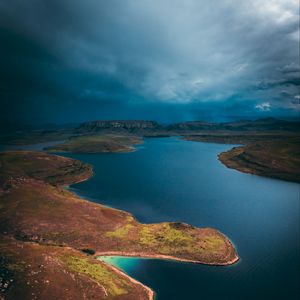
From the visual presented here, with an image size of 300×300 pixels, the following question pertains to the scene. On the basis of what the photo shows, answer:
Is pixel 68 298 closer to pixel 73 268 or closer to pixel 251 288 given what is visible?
pixel 73 268

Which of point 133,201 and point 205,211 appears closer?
point 205,211

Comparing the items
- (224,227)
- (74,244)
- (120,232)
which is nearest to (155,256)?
(120,232)

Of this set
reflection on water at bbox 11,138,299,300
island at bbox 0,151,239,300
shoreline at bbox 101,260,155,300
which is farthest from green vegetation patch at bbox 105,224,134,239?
shoreline at bbox 101,260,155,300

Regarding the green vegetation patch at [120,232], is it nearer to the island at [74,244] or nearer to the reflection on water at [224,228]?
the island at [74,244]

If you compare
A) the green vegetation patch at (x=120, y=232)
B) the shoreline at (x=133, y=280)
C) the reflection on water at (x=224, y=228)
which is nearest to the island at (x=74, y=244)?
the green vegetation patch at (x=120, y=232)

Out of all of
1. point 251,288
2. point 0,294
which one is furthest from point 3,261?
point 251,288

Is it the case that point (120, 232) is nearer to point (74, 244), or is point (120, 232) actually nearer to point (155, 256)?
point (74, 244)
